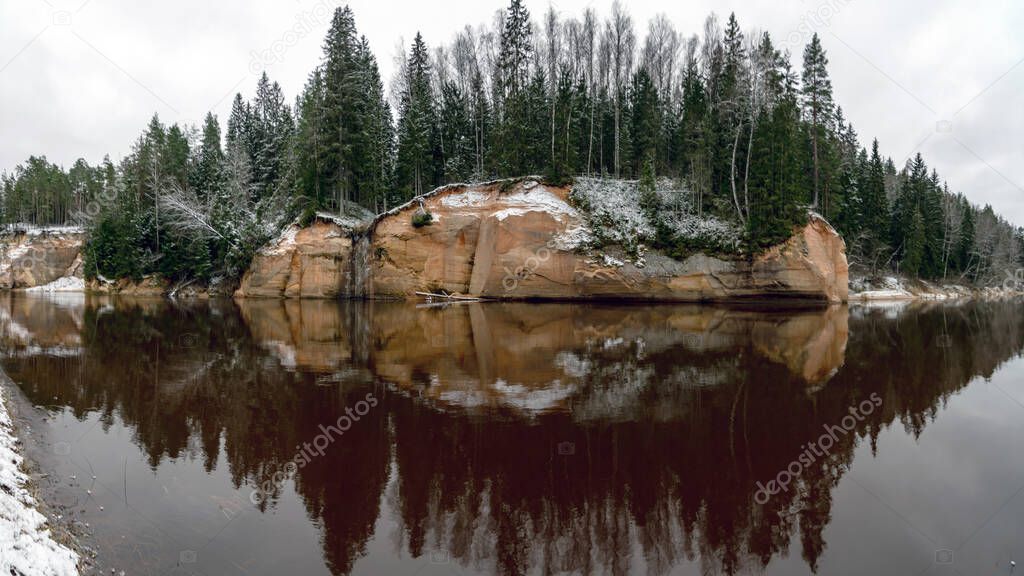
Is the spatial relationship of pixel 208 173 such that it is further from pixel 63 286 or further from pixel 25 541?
pixel 25 541

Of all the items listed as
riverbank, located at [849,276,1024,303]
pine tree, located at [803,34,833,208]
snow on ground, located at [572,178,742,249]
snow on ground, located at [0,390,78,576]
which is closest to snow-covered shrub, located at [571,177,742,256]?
snow on ground, located at [572,178,742,249]

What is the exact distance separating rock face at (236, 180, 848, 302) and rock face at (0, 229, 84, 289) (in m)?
49.1

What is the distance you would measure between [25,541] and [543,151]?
4131 centimetres

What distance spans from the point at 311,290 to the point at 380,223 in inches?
311

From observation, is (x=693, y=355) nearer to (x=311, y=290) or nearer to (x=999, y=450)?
(x=999, y=450)

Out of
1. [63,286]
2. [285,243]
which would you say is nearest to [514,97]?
[285,243]

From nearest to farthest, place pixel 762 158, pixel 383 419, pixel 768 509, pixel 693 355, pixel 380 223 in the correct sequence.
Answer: pixel 768 509 → pixel 383 419 → pixel 693 355 → pixel 762 158 → pixel 380 223

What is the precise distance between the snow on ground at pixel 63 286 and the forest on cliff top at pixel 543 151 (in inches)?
416

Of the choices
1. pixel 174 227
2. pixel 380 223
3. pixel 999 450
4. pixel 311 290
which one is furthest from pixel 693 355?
pixel 174 227

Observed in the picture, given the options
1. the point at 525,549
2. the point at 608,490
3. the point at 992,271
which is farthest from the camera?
the point at 992,271

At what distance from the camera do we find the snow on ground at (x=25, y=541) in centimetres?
389

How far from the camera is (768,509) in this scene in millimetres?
5621

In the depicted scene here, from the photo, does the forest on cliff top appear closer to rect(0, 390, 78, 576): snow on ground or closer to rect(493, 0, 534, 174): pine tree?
rect(493, 0, 534, 174): pine tree

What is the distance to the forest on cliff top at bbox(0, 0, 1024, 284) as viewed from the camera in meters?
39.0
